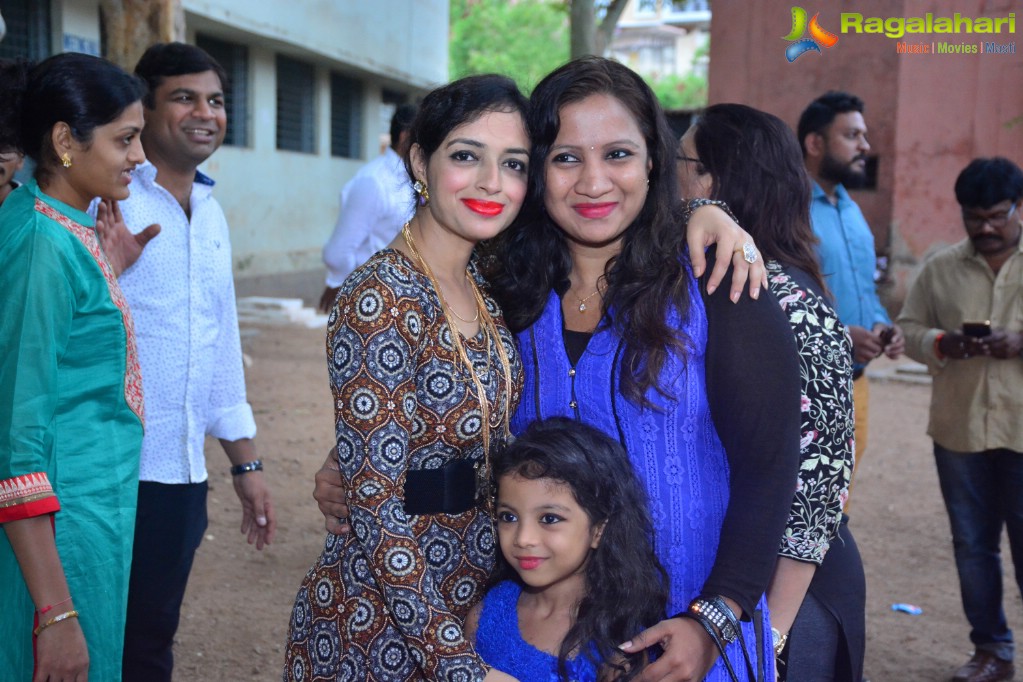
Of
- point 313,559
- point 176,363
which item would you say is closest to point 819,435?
point 176,363

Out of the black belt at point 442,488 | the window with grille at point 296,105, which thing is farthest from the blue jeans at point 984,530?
the window with grille at point 296,105

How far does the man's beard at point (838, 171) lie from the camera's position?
4742 mm

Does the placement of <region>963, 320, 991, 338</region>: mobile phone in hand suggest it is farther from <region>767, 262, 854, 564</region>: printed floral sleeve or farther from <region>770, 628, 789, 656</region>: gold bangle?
<region>770, 628, 789, 656</region>: gold bangle

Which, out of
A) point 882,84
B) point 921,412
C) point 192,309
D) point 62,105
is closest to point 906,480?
point 921,412

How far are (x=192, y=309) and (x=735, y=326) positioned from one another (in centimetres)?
168

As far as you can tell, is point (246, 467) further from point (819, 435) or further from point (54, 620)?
point (819, 435)

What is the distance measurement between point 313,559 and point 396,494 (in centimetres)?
338

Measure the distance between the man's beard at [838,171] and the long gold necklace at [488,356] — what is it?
3.24 m

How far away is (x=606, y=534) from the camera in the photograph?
1905 millimetres

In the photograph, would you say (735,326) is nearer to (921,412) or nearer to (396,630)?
(396,630)

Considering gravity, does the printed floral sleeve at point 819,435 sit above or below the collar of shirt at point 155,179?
below

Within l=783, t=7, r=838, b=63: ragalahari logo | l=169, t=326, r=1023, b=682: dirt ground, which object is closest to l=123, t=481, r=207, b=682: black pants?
l=169, t=326, r=1023, b=682: dirt ground

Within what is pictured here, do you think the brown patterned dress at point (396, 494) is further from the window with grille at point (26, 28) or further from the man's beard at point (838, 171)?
the window with grille at point (26, 28)

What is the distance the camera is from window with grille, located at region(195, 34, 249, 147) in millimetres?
13930
